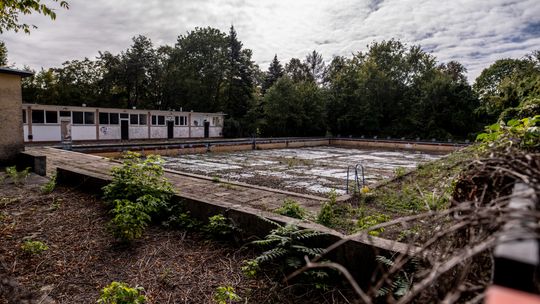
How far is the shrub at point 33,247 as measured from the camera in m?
3.84

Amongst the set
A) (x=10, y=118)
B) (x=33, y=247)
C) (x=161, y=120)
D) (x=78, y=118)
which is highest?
(x=161, y=120)

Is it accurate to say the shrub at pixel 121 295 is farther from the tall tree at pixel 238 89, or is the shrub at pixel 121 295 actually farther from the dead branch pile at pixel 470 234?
the tall tree at pixel 238 89

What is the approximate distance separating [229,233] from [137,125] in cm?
2499

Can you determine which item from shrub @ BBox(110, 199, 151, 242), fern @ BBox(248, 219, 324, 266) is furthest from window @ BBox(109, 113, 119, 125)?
fern @ BBox(248, 219, 324, 266)

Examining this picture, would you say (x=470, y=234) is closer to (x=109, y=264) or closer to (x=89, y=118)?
(x=109, y=264)

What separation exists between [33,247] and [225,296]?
2.62 metres

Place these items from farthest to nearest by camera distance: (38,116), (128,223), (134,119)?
Answer: (134,119), (38,116), (128,223)

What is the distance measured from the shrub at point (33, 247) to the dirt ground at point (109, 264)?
6 cm

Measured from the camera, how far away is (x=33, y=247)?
385 centimetres

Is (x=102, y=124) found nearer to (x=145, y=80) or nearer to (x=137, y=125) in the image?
(x=137, y=125)

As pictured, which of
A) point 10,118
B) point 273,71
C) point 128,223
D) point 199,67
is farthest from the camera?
point 273,71

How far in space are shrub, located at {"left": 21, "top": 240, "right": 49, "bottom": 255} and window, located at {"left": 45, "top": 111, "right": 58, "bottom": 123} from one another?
850 inches

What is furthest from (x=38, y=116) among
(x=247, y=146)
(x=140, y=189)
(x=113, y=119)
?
(x=140, y=189)

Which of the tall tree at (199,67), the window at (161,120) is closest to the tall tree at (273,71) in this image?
the tall tree at (199,67)
